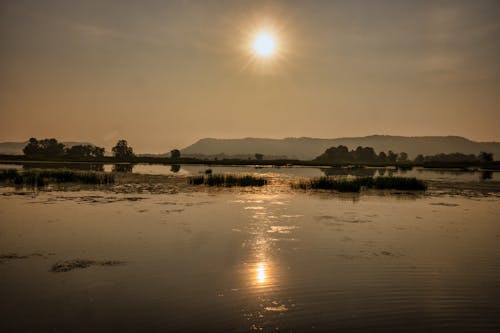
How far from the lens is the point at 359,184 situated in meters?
47.2

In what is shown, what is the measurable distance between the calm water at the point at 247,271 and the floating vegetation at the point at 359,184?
58.0ft

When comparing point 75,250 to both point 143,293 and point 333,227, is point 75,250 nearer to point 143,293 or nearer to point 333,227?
point 143,293

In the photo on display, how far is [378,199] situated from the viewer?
38.6 m

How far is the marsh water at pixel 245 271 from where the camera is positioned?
994cm

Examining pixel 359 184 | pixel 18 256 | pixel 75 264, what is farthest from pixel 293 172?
pixel 75 264

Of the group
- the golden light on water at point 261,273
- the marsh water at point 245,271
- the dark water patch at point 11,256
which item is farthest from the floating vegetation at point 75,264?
the golden light on water at point 261,273

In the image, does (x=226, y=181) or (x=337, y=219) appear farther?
(x=226, y=181)

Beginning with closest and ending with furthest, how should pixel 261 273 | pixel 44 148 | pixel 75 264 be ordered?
1. pixel 261 273
2. pixel 75 264
3. pixel 44 148

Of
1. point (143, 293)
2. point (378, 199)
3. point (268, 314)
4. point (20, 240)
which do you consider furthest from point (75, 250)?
point (378, 199)

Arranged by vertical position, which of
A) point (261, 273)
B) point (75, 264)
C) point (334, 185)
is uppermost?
point (334, 185)

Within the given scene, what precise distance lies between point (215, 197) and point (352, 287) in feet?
82.8

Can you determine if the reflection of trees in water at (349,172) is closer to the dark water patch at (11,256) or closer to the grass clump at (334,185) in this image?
the grass clump at (334,185)

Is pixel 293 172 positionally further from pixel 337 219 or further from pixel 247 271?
pixel 247 271

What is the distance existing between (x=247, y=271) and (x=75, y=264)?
5953 millimetres
